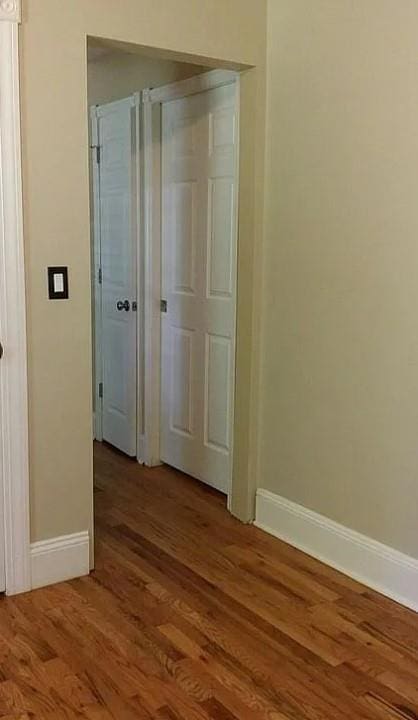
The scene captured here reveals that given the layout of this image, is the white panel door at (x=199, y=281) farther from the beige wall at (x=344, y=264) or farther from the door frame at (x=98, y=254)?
the beige wall at (x=344, y=264)

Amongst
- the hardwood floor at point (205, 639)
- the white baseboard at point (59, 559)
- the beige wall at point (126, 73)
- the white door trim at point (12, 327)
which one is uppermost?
the beige wall at point (126, 73)

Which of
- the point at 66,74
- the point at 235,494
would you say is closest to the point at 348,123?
the point at 66,74

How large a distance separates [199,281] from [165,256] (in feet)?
1.20

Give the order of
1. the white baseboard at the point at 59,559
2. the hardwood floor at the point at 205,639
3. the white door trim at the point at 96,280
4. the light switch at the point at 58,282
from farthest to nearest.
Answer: the white door trim at the point at 96,280
the white baseboard at the point at 59,559
the light switch at the point at 58,282
the hardwood floor at the point at 205,639

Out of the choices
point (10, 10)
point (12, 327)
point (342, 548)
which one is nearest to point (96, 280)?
point (12, 327)

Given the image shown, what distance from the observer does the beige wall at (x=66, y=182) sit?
2691 mm

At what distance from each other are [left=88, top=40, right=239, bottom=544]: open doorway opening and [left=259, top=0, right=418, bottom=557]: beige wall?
344 millimetres

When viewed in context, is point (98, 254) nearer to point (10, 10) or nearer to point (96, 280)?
point (96, 280)

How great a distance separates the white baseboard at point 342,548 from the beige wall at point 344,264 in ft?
0.16

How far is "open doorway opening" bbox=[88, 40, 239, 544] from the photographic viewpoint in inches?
147

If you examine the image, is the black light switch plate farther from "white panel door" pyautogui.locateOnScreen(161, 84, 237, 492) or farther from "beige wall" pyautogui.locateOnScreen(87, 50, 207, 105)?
"beige wall" pyautogui.locateOnScreen(87, 50, 207, 105)

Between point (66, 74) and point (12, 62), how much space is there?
22cm

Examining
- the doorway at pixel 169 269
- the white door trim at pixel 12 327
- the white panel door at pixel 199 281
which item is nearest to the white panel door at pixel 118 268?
the doorway at pixel 169 269

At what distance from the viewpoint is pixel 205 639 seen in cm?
255
